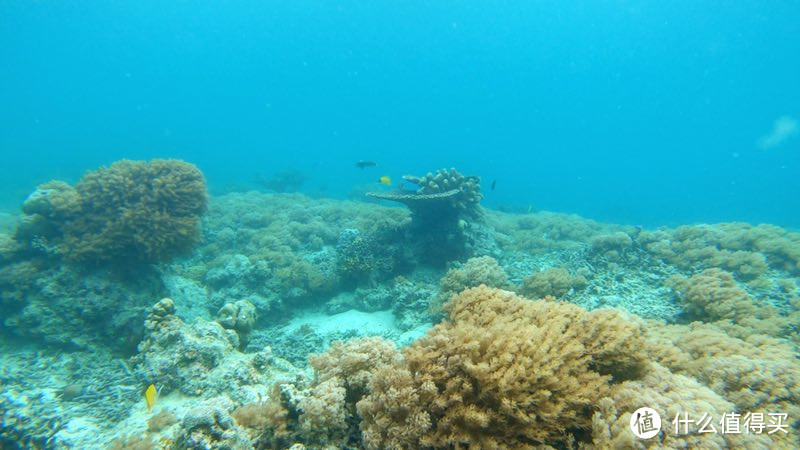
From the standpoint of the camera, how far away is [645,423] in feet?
8.14

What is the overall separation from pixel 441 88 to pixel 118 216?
182 m

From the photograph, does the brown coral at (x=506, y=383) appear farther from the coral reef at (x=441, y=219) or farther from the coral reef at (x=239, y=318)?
the coral reef at (x=441, y=219)

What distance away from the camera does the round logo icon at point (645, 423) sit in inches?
94.9

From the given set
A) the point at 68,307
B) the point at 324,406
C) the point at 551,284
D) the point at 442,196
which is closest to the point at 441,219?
the point at 442,196

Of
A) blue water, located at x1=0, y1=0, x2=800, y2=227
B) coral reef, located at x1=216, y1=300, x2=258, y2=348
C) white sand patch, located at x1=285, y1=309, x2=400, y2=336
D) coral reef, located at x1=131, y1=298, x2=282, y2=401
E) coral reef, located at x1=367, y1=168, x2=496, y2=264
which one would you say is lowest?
coral reef, located at x1=131, y1=298, x2=282, y2=401

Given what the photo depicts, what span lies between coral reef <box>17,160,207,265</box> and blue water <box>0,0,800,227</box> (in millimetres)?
74685

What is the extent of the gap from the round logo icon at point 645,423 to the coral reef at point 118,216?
334 inches

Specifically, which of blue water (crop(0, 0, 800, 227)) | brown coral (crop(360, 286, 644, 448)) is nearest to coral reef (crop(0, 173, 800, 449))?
brown coral (crop(360, 286, 644, 448))

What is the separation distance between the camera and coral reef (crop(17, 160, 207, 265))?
748cm

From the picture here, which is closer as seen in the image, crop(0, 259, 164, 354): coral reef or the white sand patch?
crop(0, 259, 164, 354): coral reef

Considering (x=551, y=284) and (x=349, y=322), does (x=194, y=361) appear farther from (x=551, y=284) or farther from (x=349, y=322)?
(x=551, y=284)

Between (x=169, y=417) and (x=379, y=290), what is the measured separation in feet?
18.5

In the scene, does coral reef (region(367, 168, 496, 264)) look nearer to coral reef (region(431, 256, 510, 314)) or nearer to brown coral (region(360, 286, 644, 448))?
coral reef (region(431, 256, 510, 314))

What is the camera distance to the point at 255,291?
9.42 meters
